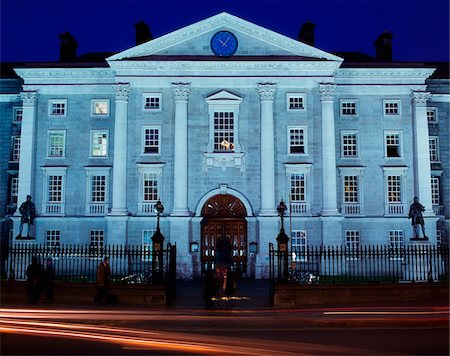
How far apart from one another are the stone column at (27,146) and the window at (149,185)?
28.1 feet

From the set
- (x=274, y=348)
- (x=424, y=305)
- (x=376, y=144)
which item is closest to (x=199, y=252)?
(x=376, y=144)

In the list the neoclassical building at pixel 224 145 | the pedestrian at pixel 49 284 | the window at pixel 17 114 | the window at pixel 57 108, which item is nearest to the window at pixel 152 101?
the neoclassical building at pixel 224 145

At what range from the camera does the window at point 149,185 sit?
4072 cm

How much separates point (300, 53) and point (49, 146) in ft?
68.9

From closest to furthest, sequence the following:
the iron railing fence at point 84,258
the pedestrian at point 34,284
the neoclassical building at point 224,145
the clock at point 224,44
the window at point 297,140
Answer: the pedestrian at point 34,284, the iron railing fence at point 84,258, the neoclassical building at point 224,145, the window at point 297,140, the clock at point 224,44

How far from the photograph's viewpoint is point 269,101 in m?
41.2

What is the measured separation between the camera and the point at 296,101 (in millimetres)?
42125

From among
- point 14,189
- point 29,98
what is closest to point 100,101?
point 29,98

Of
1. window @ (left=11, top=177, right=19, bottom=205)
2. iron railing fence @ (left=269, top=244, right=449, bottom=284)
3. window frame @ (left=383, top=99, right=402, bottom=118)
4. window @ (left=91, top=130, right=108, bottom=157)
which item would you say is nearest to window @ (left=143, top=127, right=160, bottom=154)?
window @ (left=91, top=130, right=108, bottom=157)

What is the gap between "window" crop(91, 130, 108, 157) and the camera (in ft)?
139

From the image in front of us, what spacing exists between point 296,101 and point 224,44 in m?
7.10

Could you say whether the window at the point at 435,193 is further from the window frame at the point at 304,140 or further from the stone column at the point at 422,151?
the window frame at the point at 304,140

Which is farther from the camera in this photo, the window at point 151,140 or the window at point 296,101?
the window at point 296,101

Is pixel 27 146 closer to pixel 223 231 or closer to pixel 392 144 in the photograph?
pixel 223 231
